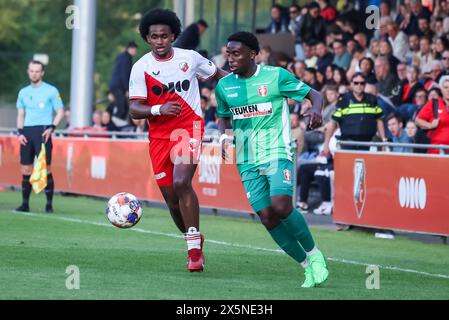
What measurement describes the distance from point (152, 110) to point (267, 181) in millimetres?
A: 1396

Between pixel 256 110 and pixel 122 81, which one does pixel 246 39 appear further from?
pixel 122 81

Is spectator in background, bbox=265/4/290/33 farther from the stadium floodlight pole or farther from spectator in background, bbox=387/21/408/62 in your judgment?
spectator in background, bbox=387/21/408/62

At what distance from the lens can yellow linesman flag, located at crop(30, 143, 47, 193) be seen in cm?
2042

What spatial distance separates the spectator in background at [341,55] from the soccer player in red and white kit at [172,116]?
12720mm

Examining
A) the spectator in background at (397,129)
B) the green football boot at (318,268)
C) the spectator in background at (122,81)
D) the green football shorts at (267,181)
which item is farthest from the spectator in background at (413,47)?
the green football boot at (318,268)

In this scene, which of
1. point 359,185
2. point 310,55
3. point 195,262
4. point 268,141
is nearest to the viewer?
point 268,141

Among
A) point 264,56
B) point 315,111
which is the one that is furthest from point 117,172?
point 315,111

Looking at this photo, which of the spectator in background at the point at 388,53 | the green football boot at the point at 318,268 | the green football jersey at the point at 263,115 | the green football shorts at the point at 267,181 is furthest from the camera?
the spectator in background at the point at 388,53

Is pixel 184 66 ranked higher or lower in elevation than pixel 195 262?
higher

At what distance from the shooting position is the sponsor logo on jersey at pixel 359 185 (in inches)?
730

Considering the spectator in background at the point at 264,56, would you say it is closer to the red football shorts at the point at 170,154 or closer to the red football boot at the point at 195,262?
the red football shorts at the point at 170,154

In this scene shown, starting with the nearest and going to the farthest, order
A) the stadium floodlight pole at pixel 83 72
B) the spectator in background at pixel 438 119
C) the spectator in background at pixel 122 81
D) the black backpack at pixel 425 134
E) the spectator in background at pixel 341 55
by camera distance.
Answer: the spectator in background at pixel 438 119, the black backpack at pixel 425 134, the spectator in background at pixel 341 55, the spectator in background at pixel 122 81, the stadium floodlight pole at pixel 83 72

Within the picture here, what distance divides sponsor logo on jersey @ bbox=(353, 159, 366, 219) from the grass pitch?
0.42 meters

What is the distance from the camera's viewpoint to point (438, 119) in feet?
62.8
